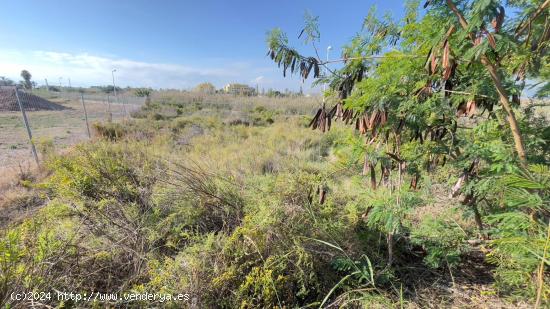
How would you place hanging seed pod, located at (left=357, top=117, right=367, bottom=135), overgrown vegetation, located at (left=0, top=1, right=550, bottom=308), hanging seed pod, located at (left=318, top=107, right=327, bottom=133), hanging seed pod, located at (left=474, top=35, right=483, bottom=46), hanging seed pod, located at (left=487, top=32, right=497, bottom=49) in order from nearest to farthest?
hanging seed pod, located at (left=487, top=32, right=497, bottom=49), hanging seed pod, located at (left=474, top=35, right=483, bottom=46), overgrown vegetation, located at (left=0, top=1, right=550, bottom=308), hanging seed pod, located at (left=357, top=117, right=367, bottom=135), hanging seed pod, located at (left=318, top=107, right=327, bottom=133)

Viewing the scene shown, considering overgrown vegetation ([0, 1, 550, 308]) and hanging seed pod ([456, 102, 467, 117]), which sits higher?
hanging seed pod ([456, 102, 467, 117])

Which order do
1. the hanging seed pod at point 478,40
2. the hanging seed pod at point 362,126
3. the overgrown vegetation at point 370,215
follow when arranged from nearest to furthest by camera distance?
the hanging seed pod at point 478,40
the overgrown vegetation at point 370,215
the hanging seed pod at point 362,126

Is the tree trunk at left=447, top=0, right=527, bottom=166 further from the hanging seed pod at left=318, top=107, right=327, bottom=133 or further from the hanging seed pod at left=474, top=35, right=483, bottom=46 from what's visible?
the hanging seed pod at left=318, top=107, right=327, bottom=133

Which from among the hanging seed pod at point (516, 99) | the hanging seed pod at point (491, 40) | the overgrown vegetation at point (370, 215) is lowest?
the overgrown vegetation at point (370, 215)

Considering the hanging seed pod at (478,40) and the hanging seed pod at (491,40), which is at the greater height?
the hanging seed pod at (478,40)

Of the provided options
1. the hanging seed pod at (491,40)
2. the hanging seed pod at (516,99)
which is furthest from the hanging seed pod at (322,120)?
the hanging seed pod at (516,99)

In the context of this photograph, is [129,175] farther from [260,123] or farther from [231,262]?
[260,123]

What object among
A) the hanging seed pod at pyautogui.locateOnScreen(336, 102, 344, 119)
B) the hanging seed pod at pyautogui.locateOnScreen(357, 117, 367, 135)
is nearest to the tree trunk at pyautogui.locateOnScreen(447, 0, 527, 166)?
the hanging seed pod at pyautogui.locateOnScreen(357, 117, 367, 135)

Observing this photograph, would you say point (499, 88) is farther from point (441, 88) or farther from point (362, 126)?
point (362, 126)

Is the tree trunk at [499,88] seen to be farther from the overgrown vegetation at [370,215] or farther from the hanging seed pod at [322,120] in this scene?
the hanging seed pod at [322,120]

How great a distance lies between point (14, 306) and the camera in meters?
1.33

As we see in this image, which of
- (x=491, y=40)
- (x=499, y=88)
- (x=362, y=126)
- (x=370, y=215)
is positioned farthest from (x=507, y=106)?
(x=370, y=215)

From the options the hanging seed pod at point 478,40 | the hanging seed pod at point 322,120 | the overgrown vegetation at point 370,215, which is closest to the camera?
the hanging seed pod at point 478,40

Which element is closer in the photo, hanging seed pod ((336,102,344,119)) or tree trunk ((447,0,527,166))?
tree trunk ((447,0,527,166))
